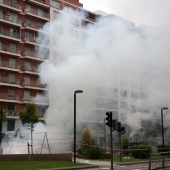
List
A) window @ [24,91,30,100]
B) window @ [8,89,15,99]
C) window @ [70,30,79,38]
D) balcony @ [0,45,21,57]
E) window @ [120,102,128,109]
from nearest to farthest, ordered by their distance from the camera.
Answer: window @ [70,30,79,38]
window @ [120,102,128,109]
window @ [8,89,15,99]
balcony @ [0,45,21,57]
window @ [24,91,30,100]

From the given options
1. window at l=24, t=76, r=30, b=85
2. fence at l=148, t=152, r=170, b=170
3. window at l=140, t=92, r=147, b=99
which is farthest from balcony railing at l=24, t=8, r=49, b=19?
fence at l=148, t=152, r=170, b=170

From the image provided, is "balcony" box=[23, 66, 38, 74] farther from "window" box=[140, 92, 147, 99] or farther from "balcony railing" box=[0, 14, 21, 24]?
"window" box=[140, 92, 147, 99]

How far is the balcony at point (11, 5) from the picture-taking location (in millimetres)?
59109

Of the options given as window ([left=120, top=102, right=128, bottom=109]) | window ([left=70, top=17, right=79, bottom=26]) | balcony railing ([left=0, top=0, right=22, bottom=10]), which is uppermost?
balcony railing ([left=0, top=0, right=22, bottom=10])

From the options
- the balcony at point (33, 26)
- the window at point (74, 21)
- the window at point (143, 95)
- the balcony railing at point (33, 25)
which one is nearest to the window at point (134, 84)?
the window at point (143, 95)

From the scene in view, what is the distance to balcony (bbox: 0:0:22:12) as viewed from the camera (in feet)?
194

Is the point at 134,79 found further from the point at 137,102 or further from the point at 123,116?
the point at 123,116

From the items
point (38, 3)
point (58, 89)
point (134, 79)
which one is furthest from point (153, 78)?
point (38, 3)

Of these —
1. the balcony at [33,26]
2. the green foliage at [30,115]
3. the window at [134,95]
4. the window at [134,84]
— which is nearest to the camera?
the green foliage at [30,115]

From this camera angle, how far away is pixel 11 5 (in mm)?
60312

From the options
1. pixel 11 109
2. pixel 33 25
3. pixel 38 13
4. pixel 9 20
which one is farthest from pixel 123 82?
pixel 38 13

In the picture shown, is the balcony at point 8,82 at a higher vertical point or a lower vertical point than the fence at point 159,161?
higher

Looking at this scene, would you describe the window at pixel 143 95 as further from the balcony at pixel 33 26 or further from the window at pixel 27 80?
the balcony at pixel 33 26

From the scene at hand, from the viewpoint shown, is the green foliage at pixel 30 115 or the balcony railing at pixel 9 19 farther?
the balcony railing at pixel 9 19
